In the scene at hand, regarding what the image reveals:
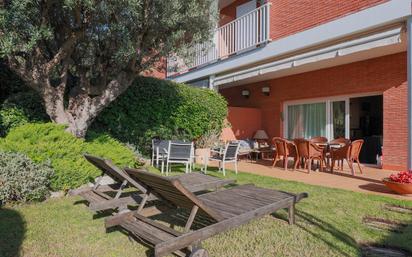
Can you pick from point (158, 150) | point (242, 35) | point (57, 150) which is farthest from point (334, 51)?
point (57, 150)

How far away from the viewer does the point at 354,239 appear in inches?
155

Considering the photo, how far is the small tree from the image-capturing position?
5512 millimetres

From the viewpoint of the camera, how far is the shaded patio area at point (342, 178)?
6809 millimetres

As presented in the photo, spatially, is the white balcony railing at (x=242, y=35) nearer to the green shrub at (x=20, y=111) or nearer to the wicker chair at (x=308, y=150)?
the wicker chair at (x=308, y=150)

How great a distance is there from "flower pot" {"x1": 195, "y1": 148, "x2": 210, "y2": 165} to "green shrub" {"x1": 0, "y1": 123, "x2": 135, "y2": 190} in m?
3.28

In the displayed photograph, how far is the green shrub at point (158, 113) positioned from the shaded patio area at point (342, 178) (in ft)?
8.44

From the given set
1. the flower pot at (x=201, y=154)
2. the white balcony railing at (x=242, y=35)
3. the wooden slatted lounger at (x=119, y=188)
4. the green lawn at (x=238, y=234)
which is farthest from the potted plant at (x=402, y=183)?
the white balcony railing at (x=242, y=35)

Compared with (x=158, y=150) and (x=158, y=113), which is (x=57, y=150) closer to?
(x=158, y=150)

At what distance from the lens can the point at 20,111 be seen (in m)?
7.60

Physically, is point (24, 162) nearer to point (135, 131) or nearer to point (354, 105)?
point (135, 131)

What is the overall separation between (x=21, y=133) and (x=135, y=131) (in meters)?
4.00

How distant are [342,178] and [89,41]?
23.6 feet

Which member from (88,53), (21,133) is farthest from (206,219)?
(88,53)

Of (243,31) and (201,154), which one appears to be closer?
(201,154)
